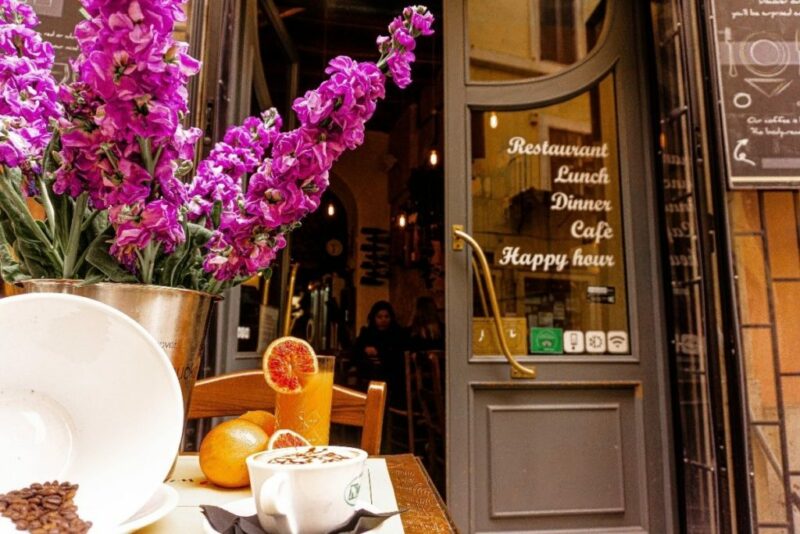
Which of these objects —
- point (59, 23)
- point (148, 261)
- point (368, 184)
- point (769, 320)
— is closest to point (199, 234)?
point (148, 261)

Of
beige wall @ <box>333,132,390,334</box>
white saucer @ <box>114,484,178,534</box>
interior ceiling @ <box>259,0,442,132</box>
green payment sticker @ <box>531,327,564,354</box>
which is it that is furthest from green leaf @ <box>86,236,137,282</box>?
beige wall @ <box>333,132,390,334</box>

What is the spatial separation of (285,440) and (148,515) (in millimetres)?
253

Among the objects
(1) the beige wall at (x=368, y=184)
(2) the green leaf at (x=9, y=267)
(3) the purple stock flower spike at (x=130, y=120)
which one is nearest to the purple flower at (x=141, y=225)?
(3) the purple stock flower spike at (x=130, y=120)

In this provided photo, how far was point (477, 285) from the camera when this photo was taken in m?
2.23

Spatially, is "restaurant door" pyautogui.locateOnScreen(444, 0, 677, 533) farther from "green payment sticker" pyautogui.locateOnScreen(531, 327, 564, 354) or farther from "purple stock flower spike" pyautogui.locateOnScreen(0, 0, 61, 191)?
"purple stock flower spike" pyautogui.locateOnScreen(0, 0, 61, 191)

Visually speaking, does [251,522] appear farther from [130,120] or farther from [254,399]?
[254,399]

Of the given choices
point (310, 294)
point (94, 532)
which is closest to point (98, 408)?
point (94, 532)

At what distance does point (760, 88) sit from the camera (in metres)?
2.06

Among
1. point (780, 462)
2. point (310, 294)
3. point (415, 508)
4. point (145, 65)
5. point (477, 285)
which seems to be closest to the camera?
point (145, 65)

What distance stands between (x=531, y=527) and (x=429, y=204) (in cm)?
313

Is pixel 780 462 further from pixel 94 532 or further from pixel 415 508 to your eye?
pixel 94 532

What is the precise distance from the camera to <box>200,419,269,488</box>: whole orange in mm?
698

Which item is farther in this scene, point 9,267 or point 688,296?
point 688,296

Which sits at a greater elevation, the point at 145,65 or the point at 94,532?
the point at 145,65
